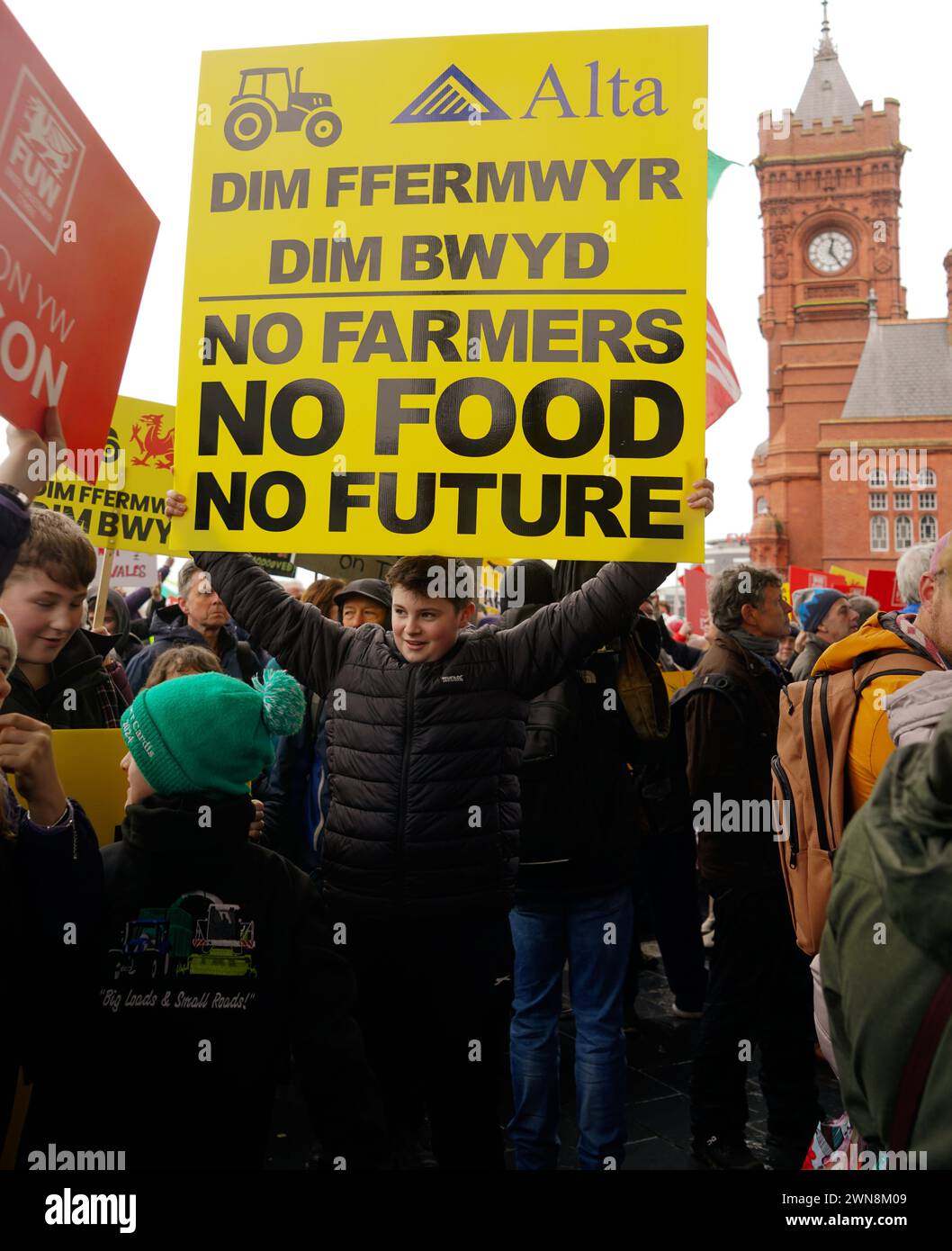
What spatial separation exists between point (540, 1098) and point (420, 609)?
1663 mm

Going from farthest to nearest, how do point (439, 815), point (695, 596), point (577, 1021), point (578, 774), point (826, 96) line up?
point (826, 96) → point (695, 596) → point (578, 774) → point (577, 1021) → point (439, 815)

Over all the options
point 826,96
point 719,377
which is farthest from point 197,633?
point 826,96

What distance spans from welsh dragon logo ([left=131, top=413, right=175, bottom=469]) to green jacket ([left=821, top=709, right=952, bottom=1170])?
507 cm

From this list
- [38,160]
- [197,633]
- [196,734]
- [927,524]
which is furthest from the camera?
[927,524]

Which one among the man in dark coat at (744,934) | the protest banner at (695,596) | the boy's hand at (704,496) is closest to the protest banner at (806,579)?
the protest banner at (695,596)

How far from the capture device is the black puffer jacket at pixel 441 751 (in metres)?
2.68

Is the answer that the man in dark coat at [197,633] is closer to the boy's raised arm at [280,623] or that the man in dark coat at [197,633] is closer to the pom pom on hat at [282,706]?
the boy's raised arm at [280,623]

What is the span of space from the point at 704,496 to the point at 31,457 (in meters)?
1.67

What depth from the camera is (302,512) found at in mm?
2691

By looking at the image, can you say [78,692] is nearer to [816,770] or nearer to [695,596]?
[816,770]

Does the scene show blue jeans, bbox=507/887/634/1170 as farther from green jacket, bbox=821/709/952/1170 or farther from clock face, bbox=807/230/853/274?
clock face, bbox=807/230/853/274

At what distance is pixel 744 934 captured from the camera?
11.8 feet
